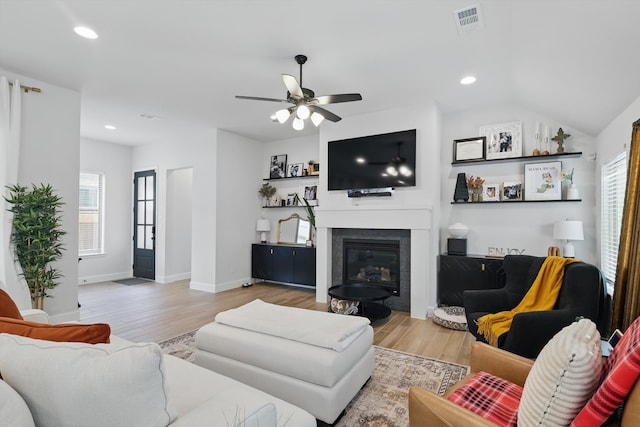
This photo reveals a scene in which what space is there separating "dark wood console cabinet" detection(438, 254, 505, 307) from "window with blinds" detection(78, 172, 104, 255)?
6511mm

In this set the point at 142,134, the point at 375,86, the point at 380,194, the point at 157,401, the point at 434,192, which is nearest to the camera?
the point at 157,401

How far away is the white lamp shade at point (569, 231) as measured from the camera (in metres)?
3.56

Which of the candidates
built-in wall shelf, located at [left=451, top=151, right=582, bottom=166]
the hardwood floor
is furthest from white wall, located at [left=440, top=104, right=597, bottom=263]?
the hardwood floor

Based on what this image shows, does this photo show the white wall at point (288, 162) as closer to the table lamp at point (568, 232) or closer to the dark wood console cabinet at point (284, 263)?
the dark wood console cabinet at point (284, 263)

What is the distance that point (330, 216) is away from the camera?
4.82 m

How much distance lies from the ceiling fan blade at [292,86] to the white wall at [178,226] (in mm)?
4460

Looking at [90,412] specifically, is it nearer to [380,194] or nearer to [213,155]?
[380,194]

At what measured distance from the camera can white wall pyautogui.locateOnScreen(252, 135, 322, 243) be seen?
237 inches

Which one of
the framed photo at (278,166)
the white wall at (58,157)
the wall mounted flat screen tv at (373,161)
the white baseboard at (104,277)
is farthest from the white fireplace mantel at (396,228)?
the white baseboard at (104,277)

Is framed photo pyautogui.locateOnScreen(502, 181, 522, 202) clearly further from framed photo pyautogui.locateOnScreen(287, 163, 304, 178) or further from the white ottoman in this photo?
framed photo pyautogui.locateOnScreen(287, 163, 304, 178)

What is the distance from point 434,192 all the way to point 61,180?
4.63 m

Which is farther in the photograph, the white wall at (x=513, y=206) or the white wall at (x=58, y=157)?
the white wall at (x=513, y=206)

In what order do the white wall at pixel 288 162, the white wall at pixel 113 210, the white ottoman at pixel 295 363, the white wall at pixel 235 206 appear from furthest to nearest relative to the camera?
1. the white wall at pixel 113 210
2. the white wall at pixel 288 162
3. the white wall at pixel 235 206
4. the white ottoman at pixel 295 363

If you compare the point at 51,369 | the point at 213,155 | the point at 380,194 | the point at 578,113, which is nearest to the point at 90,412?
the point at 51,369
